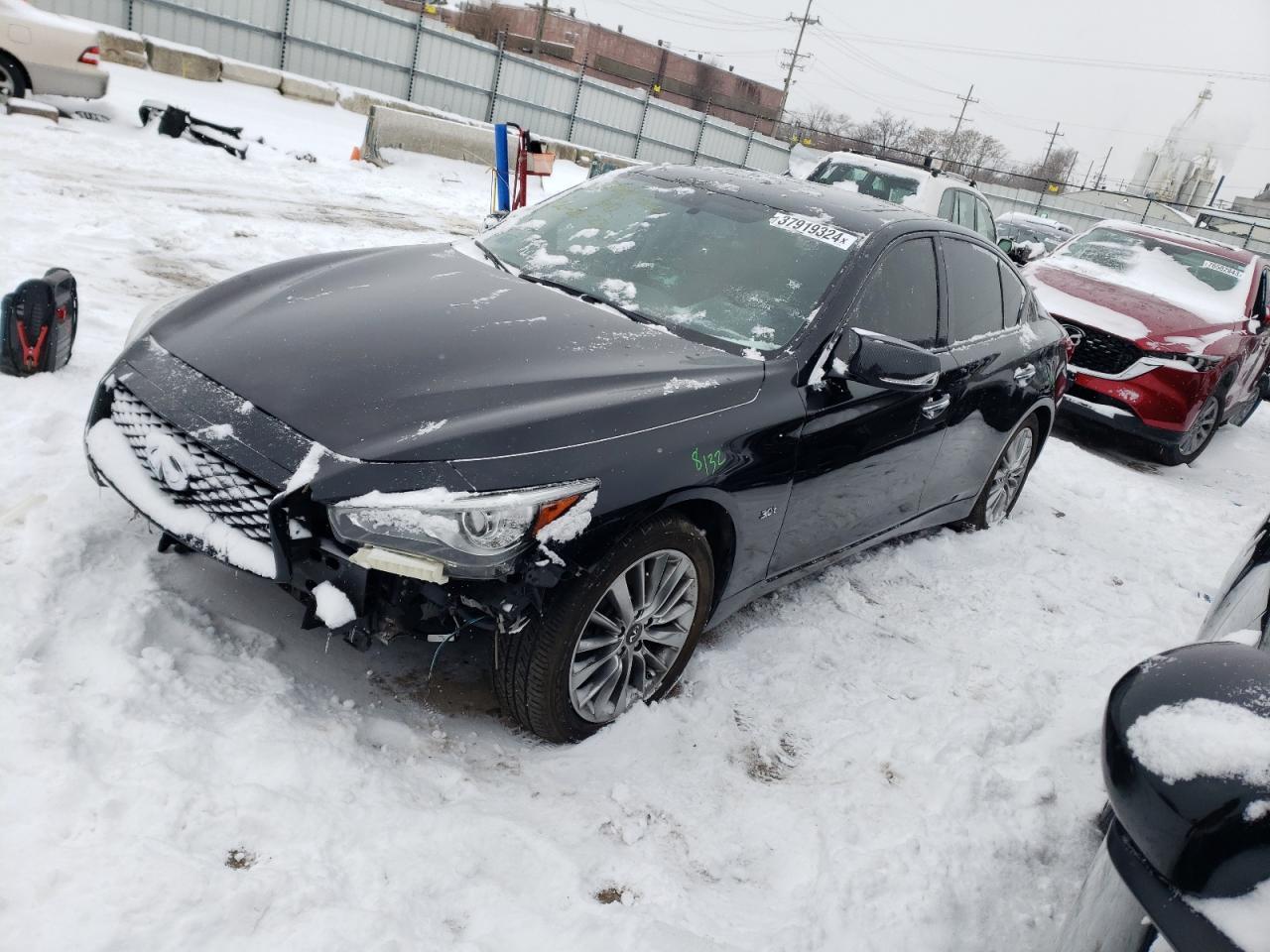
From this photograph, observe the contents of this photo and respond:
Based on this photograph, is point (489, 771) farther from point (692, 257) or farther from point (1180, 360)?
point (1180, 360)

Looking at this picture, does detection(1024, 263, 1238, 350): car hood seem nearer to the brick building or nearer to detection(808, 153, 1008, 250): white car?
detection(808, 153, 1008, 250): white car

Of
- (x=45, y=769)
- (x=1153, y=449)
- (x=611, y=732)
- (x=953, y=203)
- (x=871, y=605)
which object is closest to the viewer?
(x=45, y=769)

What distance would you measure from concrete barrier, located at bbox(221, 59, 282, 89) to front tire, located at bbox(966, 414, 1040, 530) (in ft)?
50.1

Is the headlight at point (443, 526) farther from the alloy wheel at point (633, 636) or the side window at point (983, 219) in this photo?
the side window at point (983, 219)

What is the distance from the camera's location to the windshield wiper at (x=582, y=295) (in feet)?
10.9

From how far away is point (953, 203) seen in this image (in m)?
10.6

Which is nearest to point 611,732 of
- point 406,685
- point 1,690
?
point 406,685

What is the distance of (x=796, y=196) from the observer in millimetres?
3932

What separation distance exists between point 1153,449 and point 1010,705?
564 centimetres

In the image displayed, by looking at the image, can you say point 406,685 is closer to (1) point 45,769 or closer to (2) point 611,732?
(2) point 611,732

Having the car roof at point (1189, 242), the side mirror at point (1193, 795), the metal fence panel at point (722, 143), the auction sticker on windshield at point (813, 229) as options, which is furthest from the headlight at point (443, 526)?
the metal fence panel at point (722, 143)

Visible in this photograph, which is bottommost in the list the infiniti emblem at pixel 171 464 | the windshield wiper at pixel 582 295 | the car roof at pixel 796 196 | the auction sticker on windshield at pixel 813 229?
the infiniti emblem at pixel 171 464

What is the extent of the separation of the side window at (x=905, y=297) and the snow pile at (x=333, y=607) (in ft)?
6.94

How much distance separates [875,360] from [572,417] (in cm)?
124
